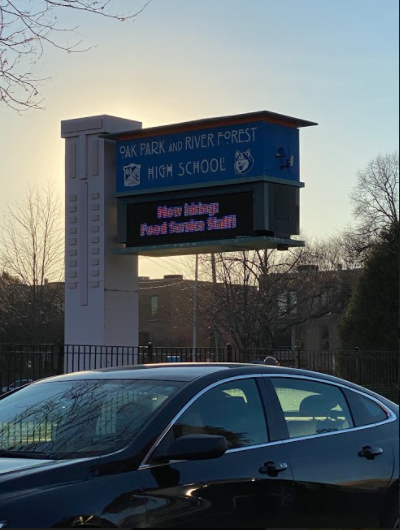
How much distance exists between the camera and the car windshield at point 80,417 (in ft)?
18.5

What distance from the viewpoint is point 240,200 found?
65.7 ft

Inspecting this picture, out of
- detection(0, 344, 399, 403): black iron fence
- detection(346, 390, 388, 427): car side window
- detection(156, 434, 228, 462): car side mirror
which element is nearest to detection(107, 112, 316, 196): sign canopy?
detection(0, 344, 399, 403): black iron fence

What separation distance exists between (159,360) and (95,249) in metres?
3.33

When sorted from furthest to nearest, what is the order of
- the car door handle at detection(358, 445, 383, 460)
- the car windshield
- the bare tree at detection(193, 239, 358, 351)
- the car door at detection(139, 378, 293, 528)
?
the bare tree at detection(193, 239, 358, 351) → the car door handle at detection(358, 445, 383, 460) → the car windshield → the car door at detection(139, 378, 293, 528)

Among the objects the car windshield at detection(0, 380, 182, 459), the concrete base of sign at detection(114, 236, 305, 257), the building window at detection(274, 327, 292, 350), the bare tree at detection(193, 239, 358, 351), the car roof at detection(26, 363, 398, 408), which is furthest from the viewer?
the building window at detection(274, 327, 292, 350)

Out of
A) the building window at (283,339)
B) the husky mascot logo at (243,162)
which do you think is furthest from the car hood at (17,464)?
the building window at (283,339)

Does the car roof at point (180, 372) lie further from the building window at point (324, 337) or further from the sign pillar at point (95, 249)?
the building window at point (324, 337)

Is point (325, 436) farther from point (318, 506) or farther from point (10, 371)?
point (10, 371)

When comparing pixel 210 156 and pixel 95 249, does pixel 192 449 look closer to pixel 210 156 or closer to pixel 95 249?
pixel 210 156

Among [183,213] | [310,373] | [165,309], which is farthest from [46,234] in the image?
[165,309]

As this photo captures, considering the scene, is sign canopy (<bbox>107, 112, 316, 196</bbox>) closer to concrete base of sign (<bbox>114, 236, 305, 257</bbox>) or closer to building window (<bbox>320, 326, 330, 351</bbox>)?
concrete base of sign (<bbox>114, 236, 305, 257</bbox>)

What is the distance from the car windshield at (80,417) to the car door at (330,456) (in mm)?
924

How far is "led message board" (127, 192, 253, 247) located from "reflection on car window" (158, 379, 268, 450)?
13.5 m

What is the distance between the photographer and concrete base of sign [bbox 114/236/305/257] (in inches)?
776
